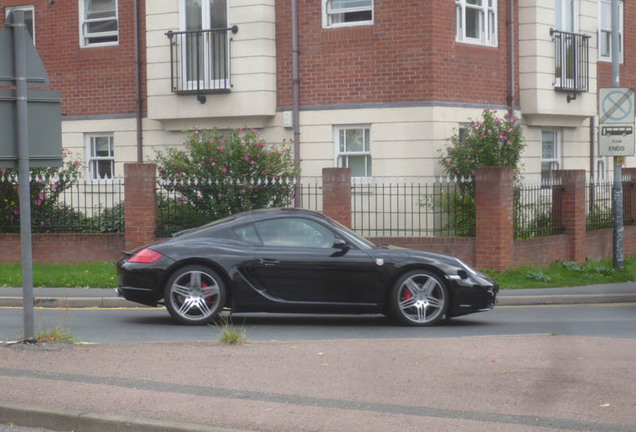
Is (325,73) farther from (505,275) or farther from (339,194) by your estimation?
(505,275)

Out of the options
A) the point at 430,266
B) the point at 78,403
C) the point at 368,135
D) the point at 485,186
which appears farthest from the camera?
the point at 368,135

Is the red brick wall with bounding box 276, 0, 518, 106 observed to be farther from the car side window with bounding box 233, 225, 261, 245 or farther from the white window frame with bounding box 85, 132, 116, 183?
the car side window with bounding box 233, 225, 261, 245

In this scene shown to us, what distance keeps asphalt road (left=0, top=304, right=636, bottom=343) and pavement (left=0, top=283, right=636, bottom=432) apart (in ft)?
4.16

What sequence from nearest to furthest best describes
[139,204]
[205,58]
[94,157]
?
1. [139,204]
2. [205,58]
3. [94,157]

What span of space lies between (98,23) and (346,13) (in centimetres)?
611

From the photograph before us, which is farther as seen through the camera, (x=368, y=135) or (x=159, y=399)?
(x=368, y=135)

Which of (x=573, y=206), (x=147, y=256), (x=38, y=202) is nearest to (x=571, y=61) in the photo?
(x=573, y=206)

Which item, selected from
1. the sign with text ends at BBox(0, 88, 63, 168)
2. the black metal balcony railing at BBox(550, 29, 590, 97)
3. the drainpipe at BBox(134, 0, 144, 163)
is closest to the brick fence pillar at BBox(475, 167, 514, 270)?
the black metal balcony railing at BBox(550, 29, 590, 97)

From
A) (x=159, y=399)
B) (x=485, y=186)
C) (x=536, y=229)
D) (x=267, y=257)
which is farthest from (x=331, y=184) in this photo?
(x=159, y=399)

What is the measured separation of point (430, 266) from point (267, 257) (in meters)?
1.89

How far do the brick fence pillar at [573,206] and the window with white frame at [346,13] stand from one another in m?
4.85

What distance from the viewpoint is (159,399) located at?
25.0 feet

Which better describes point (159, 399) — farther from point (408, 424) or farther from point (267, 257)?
point (267, 257)

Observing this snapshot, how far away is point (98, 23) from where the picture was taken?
23891 millimetres
